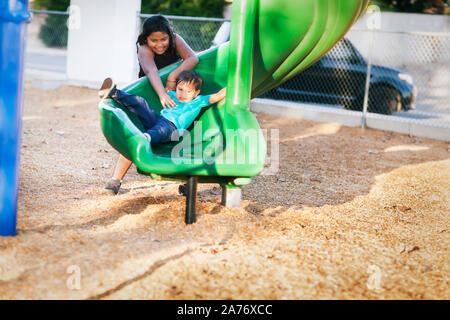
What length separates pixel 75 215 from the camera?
3852mm

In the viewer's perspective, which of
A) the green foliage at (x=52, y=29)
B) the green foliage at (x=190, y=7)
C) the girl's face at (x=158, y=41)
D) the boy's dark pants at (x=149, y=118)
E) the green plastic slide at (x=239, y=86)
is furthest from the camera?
the green foliage at (x=52, y=29)

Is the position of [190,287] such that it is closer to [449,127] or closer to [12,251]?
[12,251]

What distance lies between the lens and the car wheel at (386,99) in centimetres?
969

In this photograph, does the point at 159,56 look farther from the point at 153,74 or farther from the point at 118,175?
the point at 118,175

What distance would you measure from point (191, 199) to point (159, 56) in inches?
57.0

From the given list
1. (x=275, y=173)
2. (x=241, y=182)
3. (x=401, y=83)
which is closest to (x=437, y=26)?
(x=401, y=83)

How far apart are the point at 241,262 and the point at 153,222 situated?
0.81 meters

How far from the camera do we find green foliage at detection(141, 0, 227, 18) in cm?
1416

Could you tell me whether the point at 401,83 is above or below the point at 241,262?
above

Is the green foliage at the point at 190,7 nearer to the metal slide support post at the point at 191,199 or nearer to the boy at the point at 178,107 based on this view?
the boy at the point at 178,107

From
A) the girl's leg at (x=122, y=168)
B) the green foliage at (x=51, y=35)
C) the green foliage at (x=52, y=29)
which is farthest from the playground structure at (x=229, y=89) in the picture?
the green foliage at (x=51, y=35)

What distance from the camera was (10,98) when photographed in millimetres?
3191

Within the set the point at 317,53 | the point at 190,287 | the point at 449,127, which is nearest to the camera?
the point at 190,287

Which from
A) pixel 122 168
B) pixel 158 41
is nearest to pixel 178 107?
pixel 158 41
